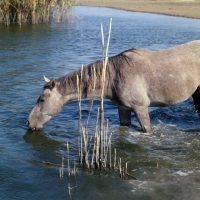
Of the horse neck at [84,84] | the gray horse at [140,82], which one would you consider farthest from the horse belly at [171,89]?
the horse neck at [84,84]

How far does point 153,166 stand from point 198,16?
29.5 metres

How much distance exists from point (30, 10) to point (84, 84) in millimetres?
19338

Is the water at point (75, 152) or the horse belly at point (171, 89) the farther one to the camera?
the horse belly at point (171, 89)

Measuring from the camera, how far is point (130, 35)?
76.4ft

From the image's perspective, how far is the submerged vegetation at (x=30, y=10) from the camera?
2398 cm

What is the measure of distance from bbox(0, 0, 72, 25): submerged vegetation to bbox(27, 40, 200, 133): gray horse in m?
16.6

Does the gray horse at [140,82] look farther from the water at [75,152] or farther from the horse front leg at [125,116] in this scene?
the water at [75,152]

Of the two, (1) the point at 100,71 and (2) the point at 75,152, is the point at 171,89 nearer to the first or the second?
(1) the point at 100,71

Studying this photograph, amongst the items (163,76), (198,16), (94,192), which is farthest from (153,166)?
(198,16)

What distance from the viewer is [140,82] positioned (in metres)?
7.38

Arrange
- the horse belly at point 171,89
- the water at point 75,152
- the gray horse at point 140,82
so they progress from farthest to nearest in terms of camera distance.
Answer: the horse belly at point 171,89, the gray horse at point 140,82, the water at point 75,152

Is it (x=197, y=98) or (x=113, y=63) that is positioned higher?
(x=113, y=63)

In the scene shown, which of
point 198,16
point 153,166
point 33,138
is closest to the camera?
point 153,166

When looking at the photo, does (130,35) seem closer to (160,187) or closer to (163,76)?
(163,76)
